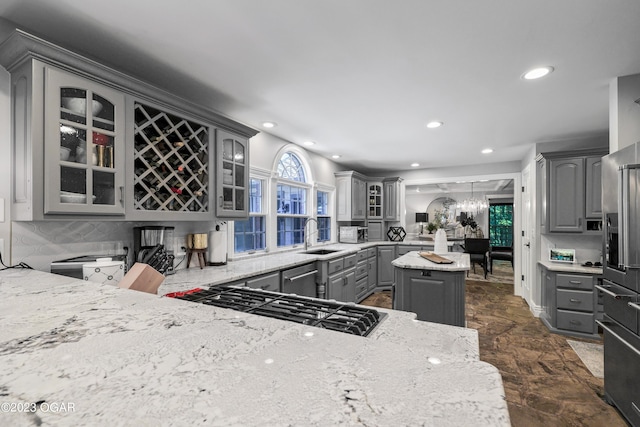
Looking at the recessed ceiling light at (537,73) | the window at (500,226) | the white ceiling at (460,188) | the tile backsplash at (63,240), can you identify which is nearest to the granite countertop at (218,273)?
the tile backsplash at (63,240)

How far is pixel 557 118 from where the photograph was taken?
10.4ft

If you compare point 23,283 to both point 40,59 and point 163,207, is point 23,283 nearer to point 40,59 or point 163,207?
point 163,207

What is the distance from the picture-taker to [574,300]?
3338mm

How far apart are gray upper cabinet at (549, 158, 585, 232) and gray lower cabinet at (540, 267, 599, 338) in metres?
0.59

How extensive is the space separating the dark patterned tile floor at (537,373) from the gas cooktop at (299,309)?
1.70 metres

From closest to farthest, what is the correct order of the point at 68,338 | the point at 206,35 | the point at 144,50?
the point at 68,338, the point at 206,35, the point at 144,50

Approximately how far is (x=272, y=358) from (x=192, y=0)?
1.71 meters

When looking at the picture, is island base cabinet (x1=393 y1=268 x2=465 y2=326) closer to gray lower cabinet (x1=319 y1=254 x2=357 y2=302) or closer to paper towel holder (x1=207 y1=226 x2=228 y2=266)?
gray lower cabinet (x1=319 y1=254 x2=357 y2=302)

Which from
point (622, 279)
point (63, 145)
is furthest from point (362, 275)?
point (63, 145)

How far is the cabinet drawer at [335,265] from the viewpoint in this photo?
3.67 meters

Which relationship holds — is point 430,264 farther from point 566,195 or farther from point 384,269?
point 384,269

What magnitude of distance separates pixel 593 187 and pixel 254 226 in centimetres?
399

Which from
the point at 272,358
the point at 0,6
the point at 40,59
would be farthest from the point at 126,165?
the point at 272,358

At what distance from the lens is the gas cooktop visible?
102 cm
